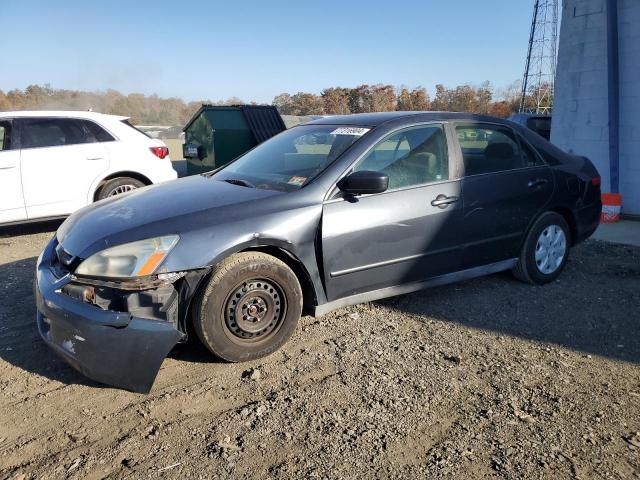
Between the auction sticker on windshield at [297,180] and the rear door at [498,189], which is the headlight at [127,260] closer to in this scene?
the auction sticker on windshield at [297,180]

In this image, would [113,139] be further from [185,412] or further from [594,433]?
[594,433]

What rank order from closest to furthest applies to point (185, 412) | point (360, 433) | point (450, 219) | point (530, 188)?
point (360, 433), point (185, 412), point (450, 219), point (530, 188)

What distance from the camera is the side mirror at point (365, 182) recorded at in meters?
3.44

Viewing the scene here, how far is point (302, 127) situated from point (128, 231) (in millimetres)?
2035

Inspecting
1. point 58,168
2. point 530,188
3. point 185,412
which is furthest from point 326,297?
point 58,168

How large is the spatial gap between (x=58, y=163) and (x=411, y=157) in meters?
4.74

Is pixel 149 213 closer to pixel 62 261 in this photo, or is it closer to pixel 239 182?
pixel 62 261

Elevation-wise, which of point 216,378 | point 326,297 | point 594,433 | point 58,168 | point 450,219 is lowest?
point 594,433

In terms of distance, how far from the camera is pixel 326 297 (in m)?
3.51

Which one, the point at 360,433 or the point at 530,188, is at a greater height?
the point at 530,188

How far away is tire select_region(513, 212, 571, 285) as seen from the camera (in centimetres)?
461

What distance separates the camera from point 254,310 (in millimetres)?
3238

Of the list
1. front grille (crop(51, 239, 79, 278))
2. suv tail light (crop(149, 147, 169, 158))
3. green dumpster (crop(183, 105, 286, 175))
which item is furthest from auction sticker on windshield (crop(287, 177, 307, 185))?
green dumpster (crop(183, 105, 286, 175))

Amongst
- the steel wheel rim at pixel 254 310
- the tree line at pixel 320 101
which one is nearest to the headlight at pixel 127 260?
the steel wheel rim at pixel 254 310
